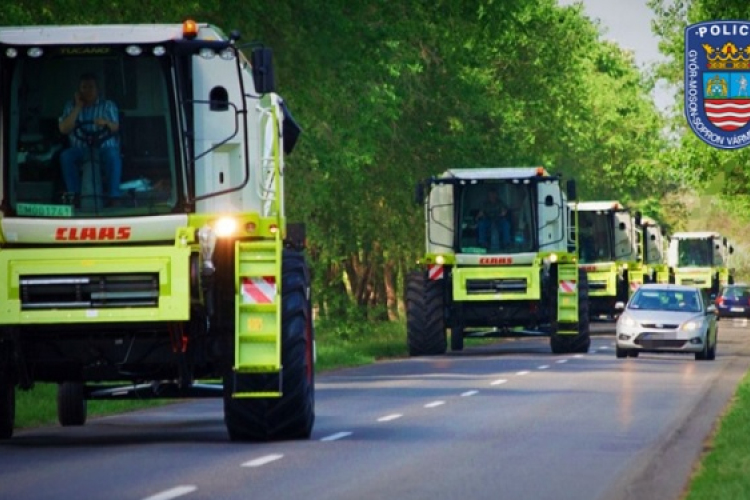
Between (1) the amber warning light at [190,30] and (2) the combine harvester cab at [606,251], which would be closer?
(1) the amber warning light at [190,30]

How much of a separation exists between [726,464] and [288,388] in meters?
4.28

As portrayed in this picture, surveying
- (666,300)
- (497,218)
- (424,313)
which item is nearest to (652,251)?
(497,218)

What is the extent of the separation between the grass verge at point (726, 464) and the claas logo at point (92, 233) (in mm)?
5361

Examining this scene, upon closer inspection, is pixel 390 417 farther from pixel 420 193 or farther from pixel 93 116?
pixel 420 193

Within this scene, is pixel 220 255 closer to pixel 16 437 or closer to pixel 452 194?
pixel 16 437

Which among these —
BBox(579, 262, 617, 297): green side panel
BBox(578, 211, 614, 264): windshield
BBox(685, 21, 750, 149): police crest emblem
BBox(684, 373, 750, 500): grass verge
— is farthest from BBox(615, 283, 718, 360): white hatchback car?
BBox(578, 211, 614, 264): windshield

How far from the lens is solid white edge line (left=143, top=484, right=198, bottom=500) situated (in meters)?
14.9

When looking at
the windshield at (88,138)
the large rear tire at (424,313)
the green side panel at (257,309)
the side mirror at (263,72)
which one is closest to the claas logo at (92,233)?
the windshield at (88,138)

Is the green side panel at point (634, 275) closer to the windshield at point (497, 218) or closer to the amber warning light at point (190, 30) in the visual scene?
the windshield at point (497, 218)

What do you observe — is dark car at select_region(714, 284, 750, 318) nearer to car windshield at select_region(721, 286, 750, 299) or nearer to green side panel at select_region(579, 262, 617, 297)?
car windshield at select_region(721, 286, 750, 299)

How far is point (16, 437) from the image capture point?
21922 millimetres

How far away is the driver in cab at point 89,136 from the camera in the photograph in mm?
20000

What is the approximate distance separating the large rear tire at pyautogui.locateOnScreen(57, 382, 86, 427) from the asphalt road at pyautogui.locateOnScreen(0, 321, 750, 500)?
0.24 meters

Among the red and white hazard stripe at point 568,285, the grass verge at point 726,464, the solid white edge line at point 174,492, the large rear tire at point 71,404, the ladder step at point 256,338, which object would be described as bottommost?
the grass verge at point 726,464
